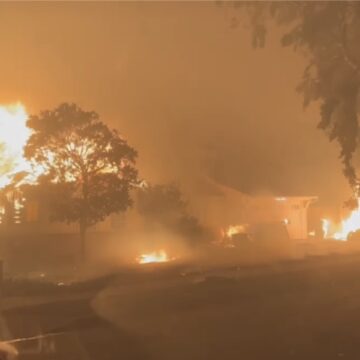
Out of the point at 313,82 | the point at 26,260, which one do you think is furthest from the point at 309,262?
the point at 313,82

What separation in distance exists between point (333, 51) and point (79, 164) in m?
14.4

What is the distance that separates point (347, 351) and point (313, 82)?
5.92 m

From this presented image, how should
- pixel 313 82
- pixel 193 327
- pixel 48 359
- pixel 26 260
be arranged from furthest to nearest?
pixel 26 260, pixel 313 82, pixel 193 327, pixel 48 359

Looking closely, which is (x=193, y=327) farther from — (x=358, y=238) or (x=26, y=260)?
(x=358, y=238)

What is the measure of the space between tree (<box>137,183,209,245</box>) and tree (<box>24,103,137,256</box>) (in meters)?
7.71

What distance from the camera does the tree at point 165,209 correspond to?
32.8m

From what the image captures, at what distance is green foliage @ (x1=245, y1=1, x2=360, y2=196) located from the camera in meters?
11.9

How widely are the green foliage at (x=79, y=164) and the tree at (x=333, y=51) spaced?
1257 centimetres

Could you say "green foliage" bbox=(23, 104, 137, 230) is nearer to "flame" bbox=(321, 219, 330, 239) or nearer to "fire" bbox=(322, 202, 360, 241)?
"flame" bbox=(321, 219, 330, 239)

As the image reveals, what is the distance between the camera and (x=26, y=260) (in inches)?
1076

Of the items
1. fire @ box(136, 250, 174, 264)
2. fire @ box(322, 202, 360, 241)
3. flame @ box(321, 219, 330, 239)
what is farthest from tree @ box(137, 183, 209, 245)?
fire @ box(322, 202, 360, 241)

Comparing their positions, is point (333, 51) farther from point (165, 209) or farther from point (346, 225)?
point (346, 225)

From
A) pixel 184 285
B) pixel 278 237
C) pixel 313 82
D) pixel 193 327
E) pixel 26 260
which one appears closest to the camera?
pixel 193 327

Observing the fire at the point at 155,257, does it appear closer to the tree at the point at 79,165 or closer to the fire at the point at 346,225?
the tree at the point at 79,165
